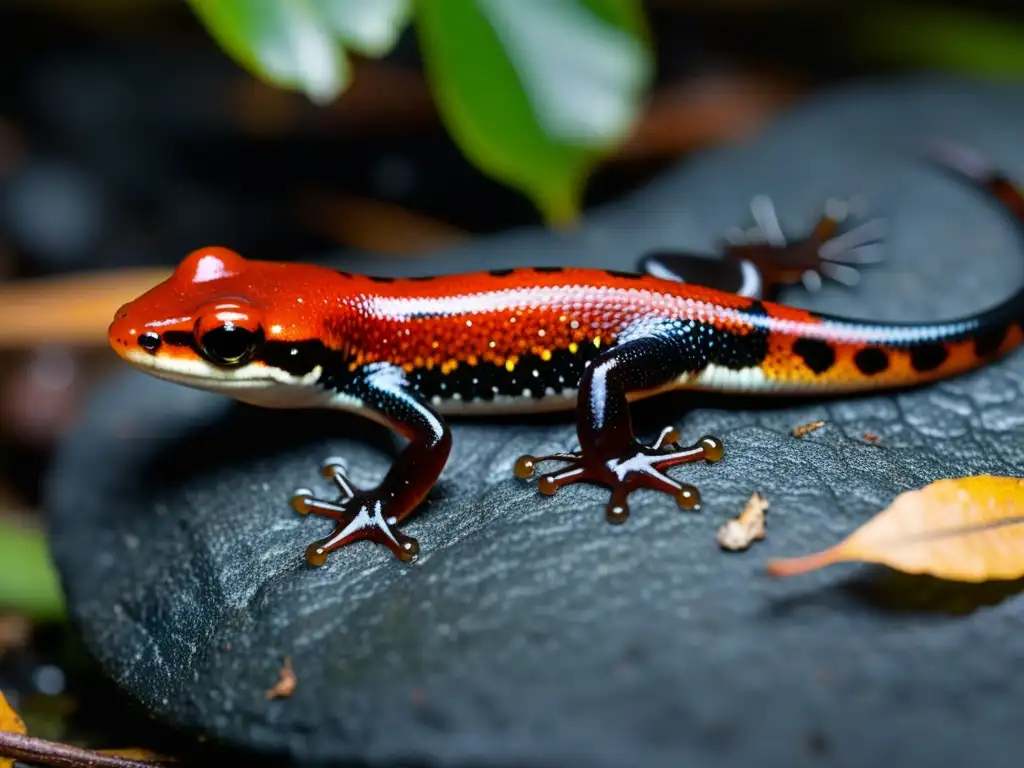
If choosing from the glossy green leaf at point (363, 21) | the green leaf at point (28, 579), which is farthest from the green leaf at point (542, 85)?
the green leaf at point (28, 579)

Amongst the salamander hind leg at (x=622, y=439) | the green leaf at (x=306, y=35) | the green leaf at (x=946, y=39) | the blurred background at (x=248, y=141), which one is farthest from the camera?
the green leaf at (x=946, y=39)

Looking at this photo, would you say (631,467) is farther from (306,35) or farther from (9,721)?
(9,721)

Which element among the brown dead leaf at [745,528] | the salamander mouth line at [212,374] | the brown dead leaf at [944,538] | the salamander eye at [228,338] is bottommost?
the brown dead leaf at [745,528]

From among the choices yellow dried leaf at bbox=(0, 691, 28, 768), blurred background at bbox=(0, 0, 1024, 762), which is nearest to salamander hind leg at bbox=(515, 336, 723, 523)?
yellow dried leaf at bbox=(0, 691, 28, 768)

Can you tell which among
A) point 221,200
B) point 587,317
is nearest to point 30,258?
point 221,200

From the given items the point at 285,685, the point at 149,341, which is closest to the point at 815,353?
the point at 285,685

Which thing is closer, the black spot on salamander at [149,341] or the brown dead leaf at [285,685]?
the brown dead leaf at [285,685]

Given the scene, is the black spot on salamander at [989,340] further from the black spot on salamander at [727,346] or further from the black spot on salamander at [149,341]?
the black spot on salamander at [149,341]
